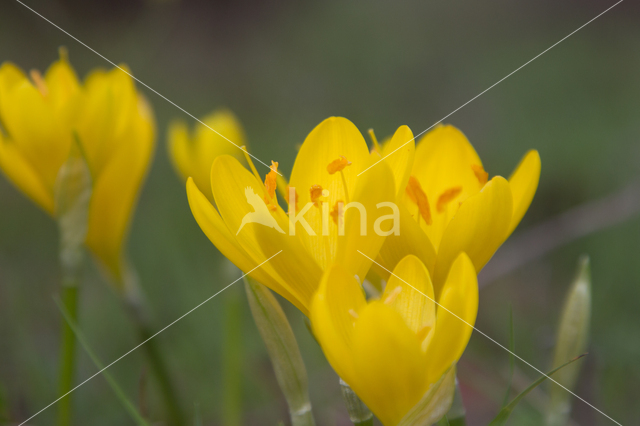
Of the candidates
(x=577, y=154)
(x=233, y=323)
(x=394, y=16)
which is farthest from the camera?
Result: (x=394, y=16)

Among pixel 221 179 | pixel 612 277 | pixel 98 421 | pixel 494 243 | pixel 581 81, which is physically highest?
pixel 221 179

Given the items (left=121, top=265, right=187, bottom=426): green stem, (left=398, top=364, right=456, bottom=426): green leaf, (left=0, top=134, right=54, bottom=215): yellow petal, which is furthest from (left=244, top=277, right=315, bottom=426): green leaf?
(left=0, top=134, right=54, bottom=215): yellow petal

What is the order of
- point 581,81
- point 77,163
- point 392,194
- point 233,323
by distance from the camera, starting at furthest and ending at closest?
point 581,81
point 233,323
point 77,163
point 392,194

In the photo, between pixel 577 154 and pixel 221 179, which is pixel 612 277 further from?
pixel 221 179

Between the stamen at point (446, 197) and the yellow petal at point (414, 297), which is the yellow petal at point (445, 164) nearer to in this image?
the stamen at point (446, 197)

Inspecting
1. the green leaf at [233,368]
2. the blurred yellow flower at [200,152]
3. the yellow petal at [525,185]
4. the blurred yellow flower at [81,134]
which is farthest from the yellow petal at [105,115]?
the yellow petal at [525,185]

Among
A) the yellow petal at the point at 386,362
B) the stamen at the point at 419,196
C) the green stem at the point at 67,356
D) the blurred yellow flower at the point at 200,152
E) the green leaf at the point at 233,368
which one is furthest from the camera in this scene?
the blurred yellow flower at the point at 200,152

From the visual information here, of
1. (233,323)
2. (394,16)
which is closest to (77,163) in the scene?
(233,323)
